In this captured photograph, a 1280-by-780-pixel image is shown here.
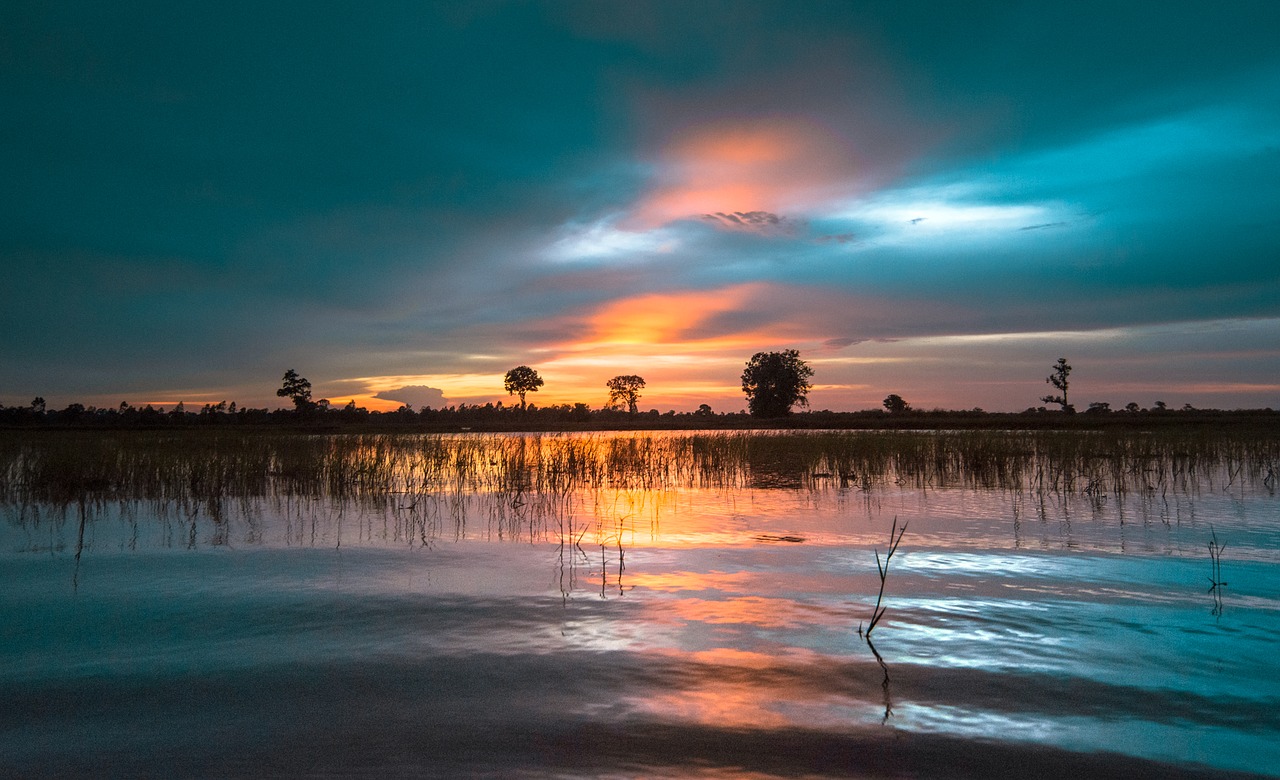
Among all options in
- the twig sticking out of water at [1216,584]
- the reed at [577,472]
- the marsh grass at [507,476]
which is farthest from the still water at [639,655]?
the reed at [577,472]

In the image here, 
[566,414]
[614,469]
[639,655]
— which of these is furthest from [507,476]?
[566,414]

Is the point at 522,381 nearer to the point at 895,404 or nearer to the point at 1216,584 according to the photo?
the point at 895,404

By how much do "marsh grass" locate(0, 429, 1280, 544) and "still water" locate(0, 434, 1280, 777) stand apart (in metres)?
2.77

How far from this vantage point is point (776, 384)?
95.4 m

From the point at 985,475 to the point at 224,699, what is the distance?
18.4 m

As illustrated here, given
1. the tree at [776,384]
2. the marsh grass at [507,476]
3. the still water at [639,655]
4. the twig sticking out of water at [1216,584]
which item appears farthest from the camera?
the tree at [776,384]

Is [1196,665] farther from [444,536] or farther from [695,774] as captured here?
[444,536]

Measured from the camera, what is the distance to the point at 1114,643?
5059mm

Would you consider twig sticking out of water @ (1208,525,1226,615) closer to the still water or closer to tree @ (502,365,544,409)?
the still water

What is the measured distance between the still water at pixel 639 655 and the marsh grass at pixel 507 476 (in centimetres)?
277

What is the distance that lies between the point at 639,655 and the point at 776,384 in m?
92.2

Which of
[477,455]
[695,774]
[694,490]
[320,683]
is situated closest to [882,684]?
[695,774]

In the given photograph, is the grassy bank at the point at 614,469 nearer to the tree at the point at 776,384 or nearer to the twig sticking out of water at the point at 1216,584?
the twig sticking out of water at the point at 1216,584

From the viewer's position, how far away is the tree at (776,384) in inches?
3748
